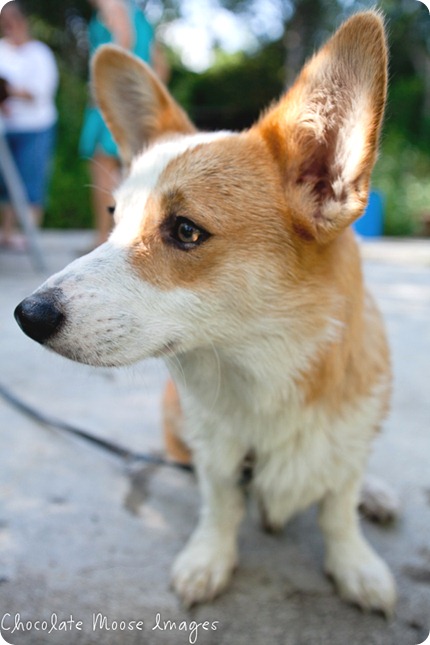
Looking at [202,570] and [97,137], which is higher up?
[97,137]

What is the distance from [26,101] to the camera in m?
4.83

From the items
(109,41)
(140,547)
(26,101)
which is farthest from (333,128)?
(26,101)

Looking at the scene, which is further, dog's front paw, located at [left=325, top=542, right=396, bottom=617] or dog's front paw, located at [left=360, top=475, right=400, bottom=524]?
dog's front paw, located at [left=360, top=475, right=400, bottom=524]

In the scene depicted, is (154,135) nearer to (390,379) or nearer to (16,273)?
(390,379)

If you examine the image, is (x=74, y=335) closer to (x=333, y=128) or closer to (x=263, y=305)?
(x=263, y=305)

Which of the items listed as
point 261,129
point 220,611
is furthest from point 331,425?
point 261,129

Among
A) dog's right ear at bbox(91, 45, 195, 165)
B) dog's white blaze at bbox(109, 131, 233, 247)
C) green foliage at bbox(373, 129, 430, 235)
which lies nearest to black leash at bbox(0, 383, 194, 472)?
dog's white blaze at bbox(109, 131, 233, 247)

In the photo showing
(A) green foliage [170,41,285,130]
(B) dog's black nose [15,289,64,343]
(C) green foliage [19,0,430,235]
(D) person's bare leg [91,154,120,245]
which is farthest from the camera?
(A) green foliage [170,41,285,130]

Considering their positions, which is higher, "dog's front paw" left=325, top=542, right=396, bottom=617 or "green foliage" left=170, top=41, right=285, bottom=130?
"green foliage" left=170, top=41, right=285, bottom=130

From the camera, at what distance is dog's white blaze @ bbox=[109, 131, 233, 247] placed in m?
1.44

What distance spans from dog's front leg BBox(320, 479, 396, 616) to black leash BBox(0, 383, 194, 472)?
0.62 meters

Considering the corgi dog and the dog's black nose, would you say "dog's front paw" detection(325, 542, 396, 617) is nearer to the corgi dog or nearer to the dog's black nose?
the corgi dog

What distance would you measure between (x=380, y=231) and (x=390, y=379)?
782 cm

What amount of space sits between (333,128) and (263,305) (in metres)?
0.48
